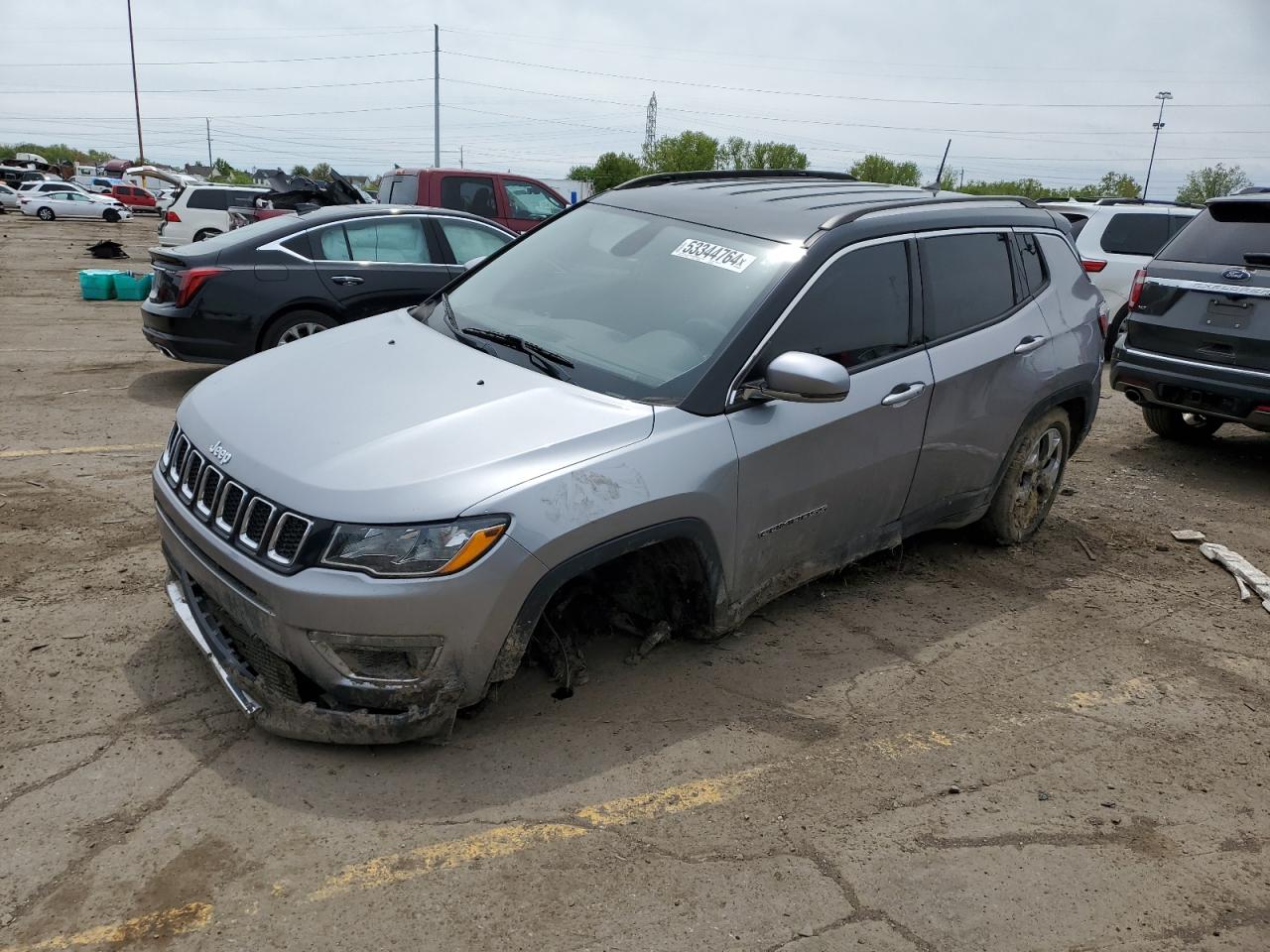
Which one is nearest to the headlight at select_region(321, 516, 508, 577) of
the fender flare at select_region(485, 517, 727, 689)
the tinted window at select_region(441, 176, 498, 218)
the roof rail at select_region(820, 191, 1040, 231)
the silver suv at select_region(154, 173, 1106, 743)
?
the silver suv at select_region(154, 173, 1106, 743)

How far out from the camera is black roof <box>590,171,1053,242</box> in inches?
163

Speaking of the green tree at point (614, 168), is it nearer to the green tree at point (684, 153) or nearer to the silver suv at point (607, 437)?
the green tree at point (684, 153)

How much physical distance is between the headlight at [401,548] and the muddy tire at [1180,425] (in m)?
6.89

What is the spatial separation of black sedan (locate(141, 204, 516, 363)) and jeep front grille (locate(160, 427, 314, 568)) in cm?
461

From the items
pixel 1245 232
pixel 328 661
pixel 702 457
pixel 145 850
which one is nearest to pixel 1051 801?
pixel 702 457

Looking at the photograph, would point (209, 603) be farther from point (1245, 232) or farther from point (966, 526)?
point (1245, 232)

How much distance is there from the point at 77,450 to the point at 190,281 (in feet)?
6.68

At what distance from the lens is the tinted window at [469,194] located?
1359cm

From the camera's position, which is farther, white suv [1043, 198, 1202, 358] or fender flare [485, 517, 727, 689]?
white suv [1043, 198, 1202, 358]

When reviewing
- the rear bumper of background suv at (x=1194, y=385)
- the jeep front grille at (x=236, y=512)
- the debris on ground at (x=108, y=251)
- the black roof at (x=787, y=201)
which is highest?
the black roof at (x=787, y=201)

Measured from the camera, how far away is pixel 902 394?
13.7ft

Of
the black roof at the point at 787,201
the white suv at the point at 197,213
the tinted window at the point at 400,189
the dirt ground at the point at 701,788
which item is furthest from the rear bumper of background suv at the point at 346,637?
the white suv at the point at 197,213

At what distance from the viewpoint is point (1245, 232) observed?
22.5 ft

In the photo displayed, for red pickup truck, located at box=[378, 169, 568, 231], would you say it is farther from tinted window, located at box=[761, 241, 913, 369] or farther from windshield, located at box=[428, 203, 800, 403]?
tinted window, located at box=[761, 241, 913, 369]
